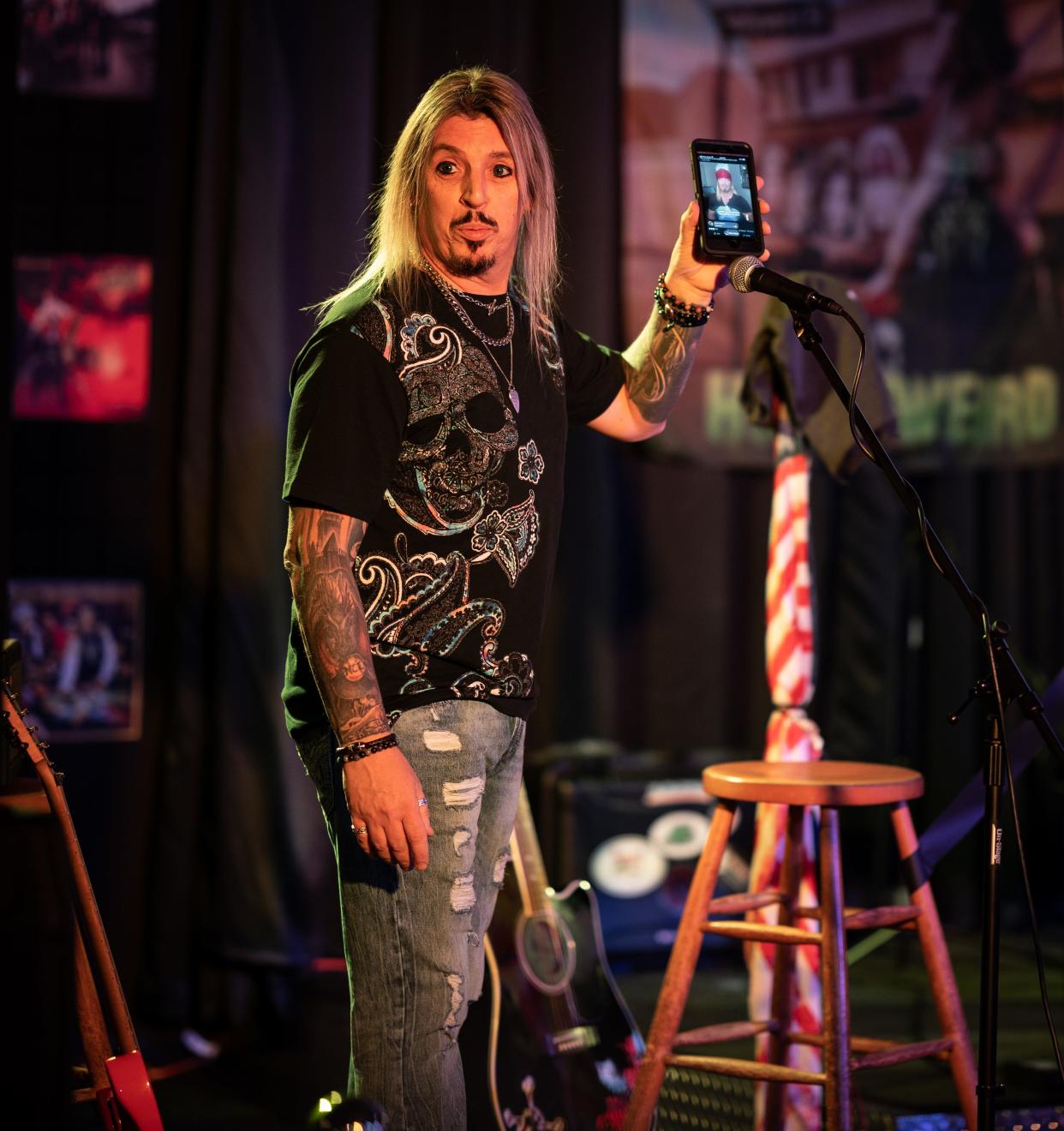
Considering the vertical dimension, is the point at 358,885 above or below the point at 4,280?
below

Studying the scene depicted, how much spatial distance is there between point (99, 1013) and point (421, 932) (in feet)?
1.52

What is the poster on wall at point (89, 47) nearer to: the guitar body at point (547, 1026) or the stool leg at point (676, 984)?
the guitar body at point (547, 1026)

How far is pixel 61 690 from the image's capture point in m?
3.39

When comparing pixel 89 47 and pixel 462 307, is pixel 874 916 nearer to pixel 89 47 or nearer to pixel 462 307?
pixel 462 307

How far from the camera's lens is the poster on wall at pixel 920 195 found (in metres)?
3.88

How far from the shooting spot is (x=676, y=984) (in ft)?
7.00

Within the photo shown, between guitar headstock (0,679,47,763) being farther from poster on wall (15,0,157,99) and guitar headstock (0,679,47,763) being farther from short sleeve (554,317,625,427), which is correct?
poster on wall (15,0,157,99)

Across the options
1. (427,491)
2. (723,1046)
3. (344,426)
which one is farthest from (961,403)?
(344,426)

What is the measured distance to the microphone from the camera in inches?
66.2

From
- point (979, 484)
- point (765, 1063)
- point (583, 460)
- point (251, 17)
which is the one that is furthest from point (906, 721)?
point (251, 17)

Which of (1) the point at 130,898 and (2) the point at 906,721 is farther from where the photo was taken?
(2) the point at 906,721

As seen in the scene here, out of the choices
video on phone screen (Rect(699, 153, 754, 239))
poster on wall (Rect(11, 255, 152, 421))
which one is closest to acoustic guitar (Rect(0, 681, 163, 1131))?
video on phone screen (Rect(699, 153, 754, 239))

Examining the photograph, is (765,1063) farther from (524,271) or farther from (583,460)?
(583,460)

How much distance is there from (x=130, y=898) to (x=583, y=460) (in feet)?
5.32
